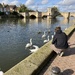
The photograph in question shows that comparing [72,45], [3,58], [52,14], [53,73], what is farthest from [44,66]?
[52,14]

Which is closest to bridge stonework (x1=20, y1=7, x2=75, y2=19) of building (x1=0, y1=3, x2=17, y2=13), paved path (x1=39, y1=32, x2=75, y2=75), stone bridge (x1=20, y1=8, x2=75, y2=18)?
stone bridge (x1=20, y1=8, x2=75, y2=18)

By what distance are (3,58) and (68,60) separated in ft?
28.5

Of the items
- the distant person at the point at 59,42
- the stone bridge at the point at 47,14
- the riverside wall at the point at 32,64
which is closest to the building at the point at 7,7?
the stone bridge at the point at 47,14

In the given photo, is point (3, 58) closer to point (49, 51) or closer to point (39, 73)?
point (49, 51)

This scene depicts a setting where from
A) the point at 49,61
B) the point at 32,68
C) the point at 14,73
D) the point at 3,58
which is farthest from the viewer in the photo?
the point at 3,58

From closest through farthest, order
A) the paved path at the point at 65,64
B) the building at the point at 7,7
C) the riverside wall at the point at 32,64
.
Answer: the riverside wall at the point at 32,64, the paved path at the point at 65,64, the building at the point at 7,7

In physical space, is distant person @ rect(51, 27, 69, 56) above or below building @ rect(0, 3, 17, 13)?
above

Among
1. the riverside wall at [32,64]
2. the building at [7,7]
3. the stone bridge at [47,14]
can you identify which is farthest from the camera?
the building at [7,7]

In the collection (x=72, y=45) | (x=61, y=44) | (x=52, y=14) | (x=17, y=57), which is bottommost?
(x=52, y=14)

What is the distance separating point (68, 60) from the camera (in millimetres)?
7836

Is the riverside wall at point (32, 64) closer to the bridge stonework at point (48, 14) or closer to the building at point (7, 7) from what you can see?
the bridge stonework at point (48, 14)

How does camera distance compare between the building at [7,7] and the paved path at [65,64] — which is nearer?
the paved path at [65,64]

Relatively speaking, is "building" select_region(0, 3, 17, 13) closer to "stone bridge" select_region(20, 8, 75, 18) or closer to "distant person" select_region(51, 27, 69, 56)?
"stone bridge" select_region(20, 8, 75, 18)

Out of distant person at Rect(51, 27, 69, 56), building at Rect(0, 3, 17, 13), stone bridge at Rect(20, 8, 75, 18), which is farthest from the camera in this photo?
building at Rect(0, 3, 17, 13)
